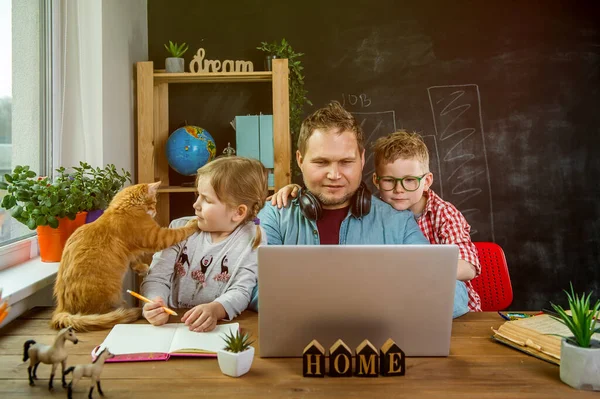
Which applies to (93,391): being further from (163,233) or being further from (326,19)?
(326,19)

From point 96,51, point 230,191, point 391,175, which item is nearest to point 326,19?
point 96,51

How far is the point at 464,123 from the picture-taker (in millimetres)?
3555

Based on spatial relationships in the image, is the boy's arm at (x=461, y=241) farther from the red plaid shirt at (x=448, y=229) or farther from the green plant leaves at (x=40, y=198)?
the green plant leaves at (x=40, y=198)

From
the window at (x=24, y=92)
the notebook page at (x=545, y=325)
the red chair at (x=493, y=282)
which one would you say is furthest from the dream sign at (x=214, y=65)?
the notebook page at (x=545, y=325)

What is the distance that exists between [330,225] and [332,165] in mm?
265

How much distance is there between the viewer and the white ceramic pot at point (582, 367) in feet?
3.57

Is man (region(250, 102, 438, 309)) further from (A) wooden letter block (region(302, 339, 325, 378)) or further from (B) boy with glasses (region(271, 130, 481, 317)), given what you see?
(A) wooden letter block (region(302, 339, 325, 378))

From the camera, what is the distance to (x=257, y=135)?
3.23 metres

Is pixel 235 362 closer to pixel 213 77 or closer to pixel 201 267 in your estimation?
pixel 201 267

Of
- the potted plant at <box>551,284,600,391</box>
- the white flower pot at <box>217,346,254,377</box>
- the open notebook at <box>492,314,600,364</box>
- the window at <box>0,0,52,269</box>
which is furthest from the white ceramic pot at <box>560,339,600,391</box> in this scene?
the window at <box>0,0,52,269</box>

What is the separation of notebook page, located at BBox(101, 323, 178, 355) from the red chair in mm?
1365

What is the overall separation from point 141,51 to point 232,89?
61cm

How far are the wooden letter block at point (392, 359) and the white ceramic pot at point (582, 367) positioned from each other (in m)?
0.34

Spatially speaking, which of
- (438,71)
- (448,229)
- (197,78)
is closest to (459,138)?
(438,71)
